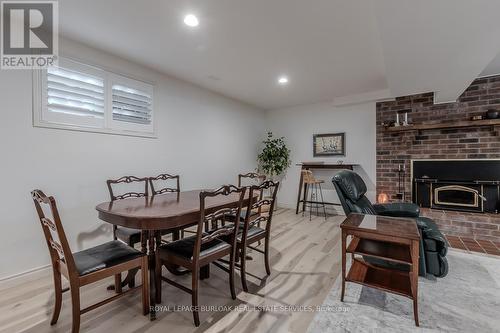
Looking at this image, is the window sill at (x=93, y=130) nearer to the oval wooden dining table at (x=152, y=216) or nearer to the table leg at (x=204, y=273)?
the oval wooden dining table at (x=152, y=216)

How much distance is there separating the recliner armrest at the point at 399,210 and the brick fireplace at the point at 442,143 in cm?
125

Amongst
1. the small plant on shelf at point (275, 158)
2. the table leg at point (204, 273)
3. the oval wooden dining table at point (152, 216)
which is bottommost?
the table leg at point (204, 273)

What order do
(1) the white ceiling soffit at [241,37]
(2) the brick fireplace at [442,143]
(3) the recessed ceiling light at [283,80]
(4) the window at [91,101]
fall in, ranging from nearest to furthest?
(1) the white ceiling soffit at [241,37], (4) the window at [91,101], (2) the brick fireplace at [442,143], (3) the recessed ceiling light at [283,80]

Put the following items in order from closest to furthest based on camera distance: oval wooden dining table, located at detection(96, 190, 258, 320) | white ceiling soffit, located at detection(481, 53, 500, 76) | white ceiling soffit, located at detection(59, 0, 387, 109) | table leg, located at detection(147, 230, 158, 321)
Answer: oval wooden dining table, located at detection(96, 190, 258, 320) → table leg, located at detection(147, 230, 158, 321) → white ceiling soffit, located at detection(59, 0, 387, 109) → white ceiling soffit, located at detection(481, 53, 500, 76)

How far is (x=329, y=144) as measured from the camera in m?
5.13

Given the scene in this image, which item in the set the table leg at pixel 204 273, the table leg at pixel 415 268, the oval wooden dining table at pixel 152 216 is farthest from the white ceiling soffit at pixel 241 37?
the table leg at pixel 204 273

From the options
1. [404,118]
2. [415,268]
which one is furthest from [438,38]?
[404,118]

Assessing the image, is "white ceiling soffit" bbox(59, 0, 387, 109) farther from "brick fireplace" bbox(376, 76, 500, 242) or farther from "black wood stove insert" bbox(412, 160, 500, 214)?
"black wood stove insert" bbox(412, 160, 500, 214)

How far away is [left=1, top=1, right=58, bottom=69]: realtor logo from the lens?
2096 millimetres

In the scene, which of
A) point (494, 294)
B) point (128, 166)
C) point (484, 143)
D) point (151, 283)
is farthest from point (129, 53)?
point (484, 143)

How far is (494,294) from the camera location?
2.03 metres

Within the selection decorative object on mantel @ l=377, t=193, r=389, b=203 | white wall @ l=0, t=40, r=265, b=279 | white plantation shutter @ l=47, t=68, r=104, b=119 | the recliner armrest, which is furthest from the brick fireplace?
white plantation shutter @ l=47, t=68, r=104, b=119

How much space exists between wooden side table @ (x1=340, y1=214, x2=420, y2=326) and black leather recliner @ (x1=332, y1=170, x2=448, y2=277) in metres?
0.32

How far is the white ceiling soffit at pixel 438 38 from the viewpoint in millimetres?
1634
